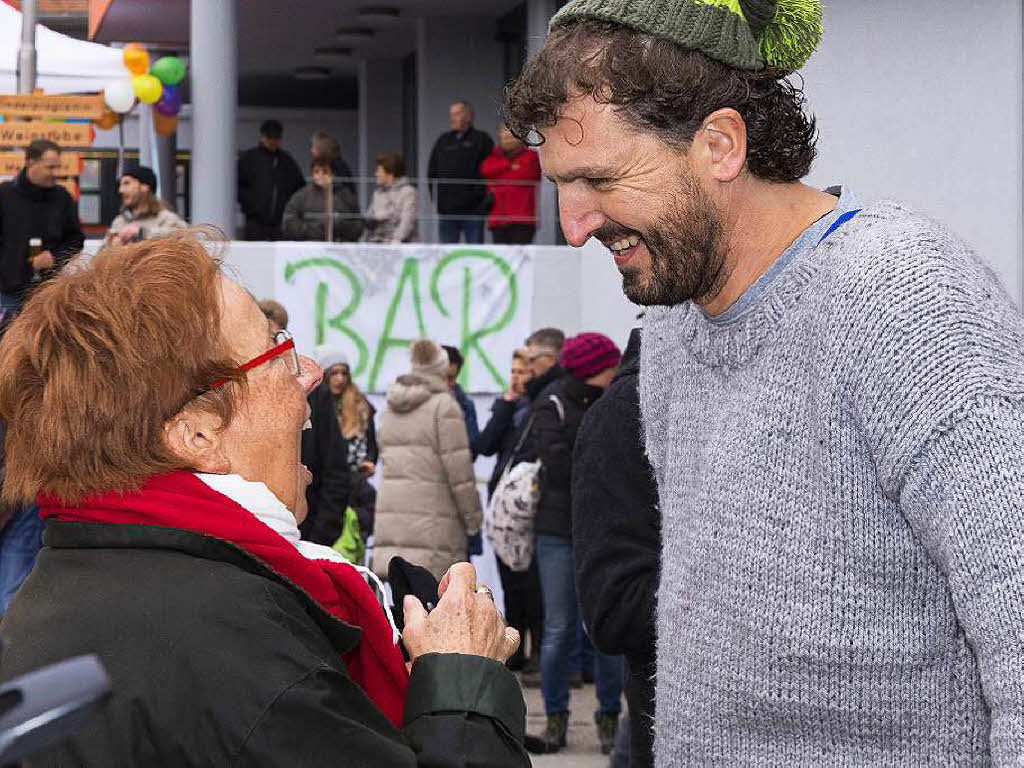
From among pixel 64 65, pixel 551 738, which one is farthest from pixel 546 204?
pixel 551 738

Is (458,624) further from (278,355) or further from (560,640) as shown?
(560,640)

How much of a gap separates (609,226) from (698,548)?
1.48ft

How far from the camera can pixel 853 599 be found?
1.79 meters

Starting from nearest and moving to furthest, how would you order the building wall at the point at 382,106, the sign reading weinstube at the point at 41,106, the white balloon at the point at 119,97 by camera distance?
the sign reading weinstube at the point at 41,106 < the white balloon at the point at 119,97 < the building wall at the point at 382,106

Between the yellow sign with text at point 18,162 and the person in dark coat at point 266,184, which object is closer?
the yellow sign with text at point 18,162

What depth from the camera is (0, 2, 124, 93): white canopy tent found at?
13883 mm

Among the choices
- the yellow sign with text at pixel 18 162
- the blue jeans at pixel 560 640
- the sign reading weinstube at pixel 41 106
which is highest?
the sign reading weinstube at pixel 41 106

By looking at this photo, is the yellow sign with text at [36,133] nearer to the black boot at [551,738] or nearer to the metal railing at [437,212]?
the metal railing at [437,212]

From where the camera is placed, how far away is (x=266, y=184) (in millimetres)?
14945

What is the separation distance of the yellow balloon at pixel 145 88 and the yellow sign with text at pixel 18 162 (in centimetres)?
151

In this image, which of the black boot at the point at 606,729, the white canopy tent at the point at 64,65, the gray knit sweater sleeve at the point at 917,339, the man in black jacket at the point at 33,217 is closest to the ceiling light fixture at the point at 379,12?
the white canopy tent at the point at 64,65

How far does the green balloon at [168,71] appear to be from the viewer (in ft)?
45.9

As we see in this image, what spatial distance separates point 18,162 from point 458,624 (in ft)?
35.7

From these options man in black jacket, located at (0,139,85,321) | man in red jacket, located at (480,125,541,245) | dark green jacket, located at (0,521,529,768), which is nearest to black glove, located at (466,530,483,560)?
man in black jacket, located at (0,139,85,321)
